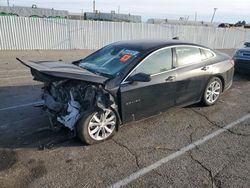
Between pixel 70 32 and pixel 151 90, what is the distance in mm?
13771

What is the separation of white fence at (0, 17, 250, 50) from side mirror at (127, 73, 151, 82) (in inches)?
517

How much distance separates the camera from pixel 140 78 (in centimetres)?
390

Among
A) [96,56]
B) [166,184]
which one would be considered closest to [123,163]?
[166,184]

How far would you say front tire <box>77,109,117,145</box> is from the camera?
3.70m

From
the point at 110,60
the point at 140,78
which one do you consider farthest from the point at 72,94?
the point at 140,78

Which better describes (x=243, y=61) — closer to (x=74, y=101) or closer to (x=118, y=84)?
(x=118, y=84)

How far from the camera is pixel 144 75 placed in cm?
390

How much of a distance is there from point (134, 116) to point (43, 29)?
1342cm

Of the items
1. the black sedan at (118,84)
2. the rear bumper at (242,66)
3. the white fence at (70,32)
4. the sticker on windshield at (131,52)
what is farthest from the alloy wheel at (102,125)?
the white fence at (70,32)

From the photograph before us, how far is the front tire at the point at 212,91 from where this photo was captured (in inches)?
214

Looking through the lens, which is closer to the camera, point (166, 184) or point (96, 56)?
point (166, 184)

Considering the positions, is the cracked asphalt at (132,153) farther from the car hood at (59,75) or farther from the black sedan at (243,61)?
the black sedan at (243,61)

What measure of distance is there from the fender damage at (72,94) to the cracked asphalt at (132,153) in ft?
1.28

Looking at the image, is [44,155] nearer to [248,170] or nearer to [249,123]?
[248,170]
